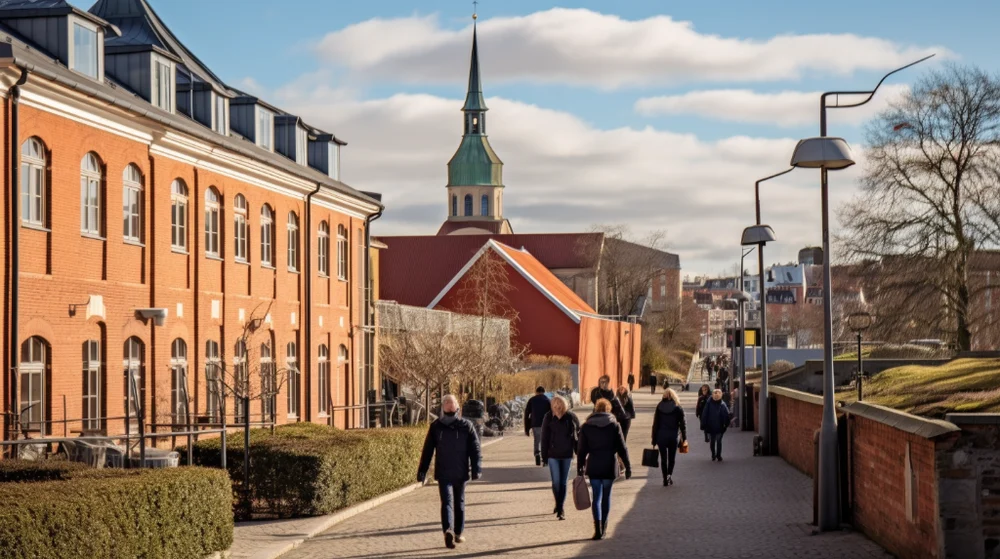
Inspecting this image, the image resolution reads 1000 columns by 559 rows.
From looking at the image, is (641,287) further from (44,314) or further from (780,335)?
(44,314)

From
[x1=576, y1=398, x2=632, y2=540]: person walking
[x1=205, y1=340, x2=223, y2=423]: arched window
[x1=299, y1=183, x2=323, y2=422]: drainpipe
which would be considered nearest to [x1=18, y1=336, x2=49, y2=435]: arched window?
[x1=205, y1=340, x2=223, y2=423]: arched window

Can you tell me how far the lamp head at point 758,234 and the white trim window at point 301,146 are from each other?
37.5 ft

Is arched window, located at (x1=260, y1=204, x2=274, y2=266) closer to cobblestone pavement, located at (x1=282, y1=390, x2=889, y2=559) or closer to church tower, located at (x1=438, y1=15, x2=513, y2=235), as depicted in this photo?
cobblestone pavement, located at (x1=282, y1=390, x2=889, y2=559)

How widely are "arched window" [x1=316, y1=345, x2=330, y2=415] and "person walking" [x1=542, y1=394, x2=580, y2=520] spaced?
17.4m

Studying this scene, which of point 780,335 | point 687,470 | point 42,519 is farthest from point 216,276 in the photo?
point 780,335

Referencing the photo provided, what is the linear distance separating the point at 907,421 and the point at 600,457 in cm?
380

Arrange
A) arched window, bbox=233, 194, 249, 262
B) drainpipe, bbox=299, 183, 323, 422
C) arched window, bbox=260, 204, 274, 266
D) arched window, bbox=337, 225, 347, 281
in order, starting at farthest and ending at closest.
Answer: arched window, bbox=337, 225, 347, 281, drainpipe, bbox=299, 183, 323, 422, arched window, bbox=260, 204, 274, 266, arched window, bbox=233, 194, 249, 262

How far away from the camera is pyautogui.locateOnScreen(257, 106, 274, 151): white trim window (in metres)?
33.4

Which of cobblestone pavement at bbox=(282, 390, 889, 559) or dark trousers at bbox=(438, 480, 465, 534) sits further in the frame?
dark trousers at bbox=(438, 480, 465, 534)

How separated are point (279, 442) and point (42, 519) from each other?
8258 mm

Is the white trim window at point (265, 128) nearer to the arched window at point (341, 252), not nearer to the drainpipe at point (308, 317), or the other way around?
the drainpipe at point (308, 317)

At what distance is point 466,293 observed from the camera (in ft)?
219

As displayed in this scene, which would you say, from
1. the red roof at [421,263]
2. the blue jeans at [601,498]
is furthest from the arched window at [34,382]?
the red roof at [421,263]

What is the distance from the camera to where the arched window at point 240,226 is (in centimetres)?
2986
